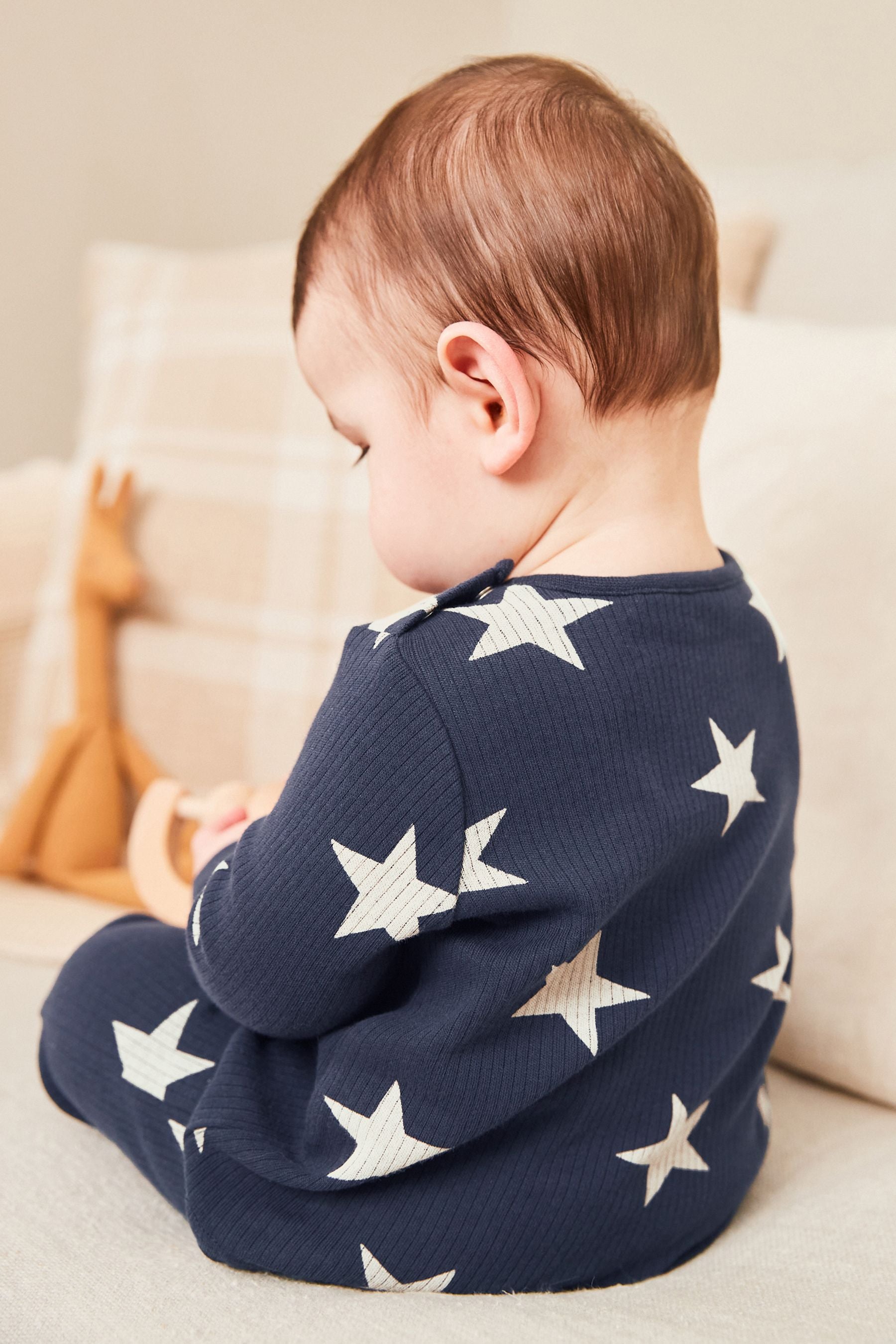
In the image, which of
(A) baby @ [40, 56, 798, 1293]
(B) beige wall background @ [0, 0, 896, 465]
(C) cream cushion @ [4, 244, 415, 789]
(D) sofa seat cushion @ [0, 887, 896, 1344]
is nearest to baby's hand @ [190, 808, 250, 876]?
(A) baby @ [40, 56, 798, 1293]

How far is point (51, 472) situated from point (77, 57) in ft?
2.49

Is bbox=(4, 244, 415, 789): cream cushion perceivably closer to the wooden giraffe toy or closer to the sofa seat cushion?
the wooden giraffe toy

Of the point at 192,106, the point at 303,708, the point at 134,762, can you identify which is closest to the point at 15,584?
the point at 134,762

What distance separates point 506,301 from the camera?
0.52m

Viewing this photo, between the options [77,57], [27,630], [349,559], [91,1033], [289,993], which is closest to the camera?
[289,993]

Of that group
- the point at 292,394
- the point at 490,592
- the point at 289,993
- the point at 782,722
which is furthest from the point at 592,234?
the point at 292,394

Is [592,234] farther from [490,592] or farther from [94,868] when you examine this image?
[94,868]

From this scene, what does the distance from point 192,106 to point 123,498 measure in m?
0.92

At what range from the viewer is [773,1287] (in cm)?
53

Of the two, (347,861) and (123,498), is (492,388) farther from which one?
(123,498)

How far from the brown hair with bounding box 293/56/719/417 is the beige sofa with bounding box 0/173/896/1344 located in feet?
0.76

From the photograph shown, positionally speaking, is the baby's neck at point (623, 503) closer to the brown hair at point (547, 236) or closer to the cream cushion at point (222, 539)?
the brown hair at point (547, 236)

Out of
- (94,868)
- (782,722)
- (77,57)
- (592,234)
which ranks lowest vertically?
(94,868)

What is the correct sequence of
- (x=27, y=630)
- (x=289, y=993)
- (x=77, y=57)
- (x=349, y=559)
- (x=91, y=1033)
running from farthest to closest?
(x=77, y=57)
(x=27, y=630)
(x=349, y=559)
(x=91, y=1033)
(x=289, y=993)
